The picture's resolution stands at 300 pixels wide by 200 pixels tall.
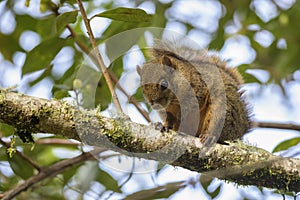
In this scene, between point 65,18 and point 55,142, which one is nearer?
point 65,18

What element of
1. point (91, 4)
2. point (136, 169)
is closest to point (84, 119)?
point (136, 169)

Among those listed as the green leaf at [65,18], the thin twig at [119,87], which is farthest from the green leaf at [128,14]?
the thin twig at [119,87]

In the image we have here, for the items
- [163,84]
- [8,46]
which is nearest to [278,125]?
[163,84]

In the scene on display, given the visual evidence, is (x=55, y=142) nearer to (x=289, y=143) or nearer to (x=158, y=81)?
(x=158, y=81)

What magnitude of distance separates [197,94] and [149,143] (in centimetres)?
99

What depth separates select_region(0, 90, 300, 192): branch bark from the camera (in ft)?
6.86

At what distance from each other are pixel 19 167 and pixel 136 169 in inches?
26.4

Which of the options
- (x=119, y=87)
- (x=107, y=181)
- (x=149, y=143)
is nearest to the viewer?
(x=149, y=143)

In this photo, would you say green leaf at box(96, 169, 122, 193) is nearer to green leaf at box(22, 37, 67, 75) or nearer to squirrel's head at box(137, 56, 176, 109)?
squirrel's head at box(137, 56, 176, 109)

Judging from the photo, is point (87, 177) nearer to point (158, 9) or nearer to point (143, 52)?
point (143, 52)

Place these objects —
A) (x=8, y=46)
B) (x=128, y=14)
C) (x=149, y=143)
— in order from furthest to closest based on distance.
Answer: (x=8, y=46) → (x=128, y=14) → (x=149, y=143)

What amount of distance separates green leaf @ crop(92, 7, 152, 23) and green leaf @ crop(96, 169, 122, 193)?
3.13 ft

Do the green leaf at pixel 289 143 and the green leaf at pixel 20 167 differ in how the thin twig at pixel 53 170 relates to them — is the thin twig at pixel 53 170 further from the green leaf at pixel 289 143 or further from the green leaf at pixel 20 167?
the green leaf at pixel 289 143

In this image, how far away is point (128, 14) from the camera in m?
2.69
